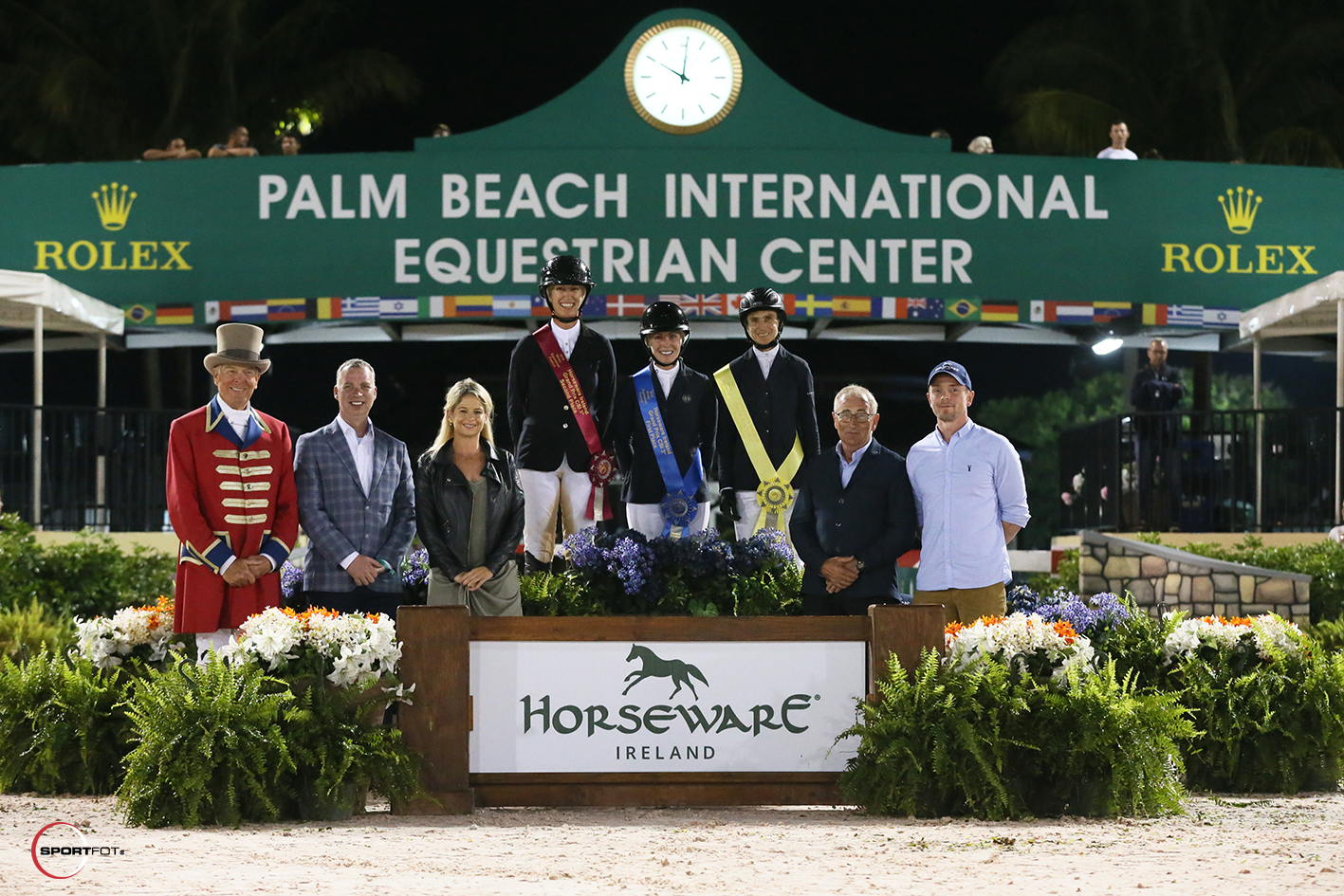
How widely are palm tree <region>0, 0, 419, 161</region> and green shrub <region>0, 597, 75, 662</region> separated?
A: 1763 cm

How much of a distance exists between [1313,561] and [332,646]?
8.38m

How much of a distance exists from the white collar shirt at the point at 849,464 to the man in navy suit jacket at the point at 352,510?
2.12 m

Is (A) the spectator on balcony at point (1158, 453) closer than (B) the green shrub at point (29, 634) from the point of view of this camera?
No

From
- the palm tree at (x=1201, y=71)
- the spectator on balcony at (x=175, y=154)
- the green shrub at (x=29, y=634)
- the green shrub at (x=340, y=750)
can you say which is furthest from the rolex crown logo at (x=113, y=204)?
the palm tree at (x=1201, y=71)

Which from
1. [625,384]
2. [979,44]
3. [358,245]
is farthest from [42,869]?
[979,44]

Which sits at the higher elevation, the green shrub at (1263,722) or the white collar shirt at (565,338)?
the white collar shirt at (565,338)

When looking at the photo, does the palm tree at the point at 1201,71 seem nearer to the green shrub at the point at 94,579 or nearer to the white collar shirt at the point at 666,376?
the green shrub at the point at 94,579

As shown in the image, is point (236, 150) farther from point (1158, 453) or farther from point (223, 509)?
point (223, 509)

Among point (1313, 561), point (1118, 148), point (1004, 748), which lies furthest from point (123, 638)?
point (1118, 148)

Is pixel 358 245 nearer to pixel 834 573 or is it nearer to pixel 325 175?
pixel 325 175

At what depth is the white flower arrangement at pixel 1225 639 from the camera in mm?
8070

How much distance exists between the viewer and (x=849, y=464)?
7.92 metres

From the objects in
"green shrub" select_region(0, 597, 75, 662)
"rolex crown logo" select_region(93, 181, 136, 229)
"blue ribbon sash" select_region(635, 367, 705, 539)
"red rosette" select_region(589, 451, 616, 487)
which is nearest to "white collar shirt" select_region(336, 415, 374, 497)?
"red rosette" select_region(589, 451, 616, 487)

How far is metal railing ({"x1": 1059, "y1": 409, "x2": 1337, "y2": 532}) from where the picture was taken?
49.1ft
